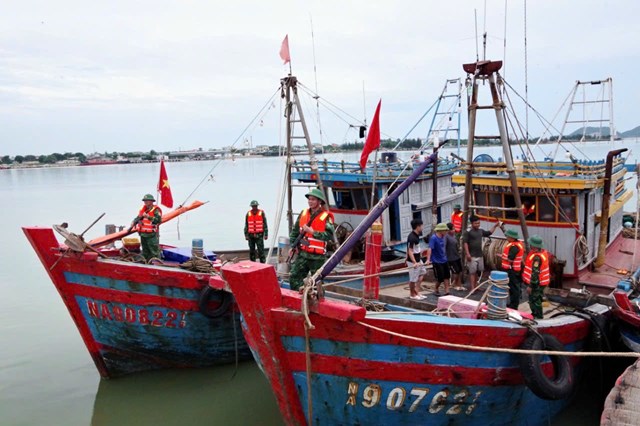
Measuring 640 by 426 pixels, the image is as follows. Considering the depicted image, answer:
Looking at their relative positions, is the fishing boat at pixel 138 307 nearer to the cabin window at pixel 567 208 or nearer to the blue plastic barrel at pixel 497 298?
the blue plastic barrel at pixel 497 298

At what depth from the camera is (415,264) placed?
26.9ft

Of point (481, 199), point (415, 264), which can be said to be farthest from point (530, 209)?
point (415, 264)

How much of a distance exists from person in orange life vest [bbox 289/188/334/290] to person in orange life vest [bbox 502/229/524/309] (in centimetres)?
269

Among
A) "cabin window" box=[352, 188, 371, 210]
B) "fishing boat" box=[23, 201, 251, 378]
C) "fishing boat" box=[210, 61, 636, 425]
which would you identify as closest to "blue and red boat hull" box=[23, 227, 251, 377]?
"fishing boat" box=[23, 201, 251, 378]

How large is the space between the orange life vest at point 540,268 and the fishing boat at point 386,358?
0.90 m

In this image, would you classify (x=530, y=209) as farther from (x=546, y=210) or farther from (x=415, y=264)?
(x=415, y=264)

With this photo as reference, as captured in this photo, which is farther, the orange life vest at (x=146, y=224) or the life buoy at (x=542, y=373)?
the orange life vest at (x=146, y=224)

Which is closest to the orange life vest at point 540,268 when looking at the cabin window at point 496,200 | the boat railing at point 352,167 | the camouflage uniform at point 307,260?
the cabin window at point 496,200

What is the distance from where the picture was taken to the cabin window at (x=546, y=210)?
361 inches

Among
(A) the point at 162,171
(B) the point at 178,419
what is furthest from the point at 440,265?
(A) the point at 162,171

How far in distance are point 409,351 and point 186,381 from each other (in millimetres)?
5364

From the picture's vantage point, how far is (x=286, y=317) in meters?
5.62

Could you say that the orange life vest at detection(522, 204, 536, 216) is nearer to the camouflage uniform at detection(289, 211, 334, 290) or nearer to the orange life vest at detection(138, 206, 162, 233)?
the camouflage uniform at detection(289, 211, 334, 290)

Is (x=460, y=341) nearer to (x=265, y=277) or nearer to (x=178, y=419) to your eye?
(x=265, y=277)
